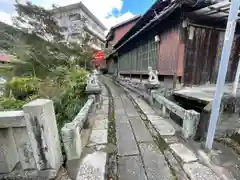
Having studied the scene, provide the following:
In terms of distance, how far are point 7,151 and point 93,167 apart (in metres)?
1.13

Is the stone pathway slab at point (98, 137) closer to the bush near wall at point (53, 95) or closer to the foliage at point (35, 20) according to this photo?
the bush near wall at point (53, 95)

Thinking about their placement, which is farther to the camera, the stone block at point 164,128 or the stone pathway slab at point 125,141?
the stone block at point 164,128

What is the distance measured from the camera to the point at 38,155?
1.57 m

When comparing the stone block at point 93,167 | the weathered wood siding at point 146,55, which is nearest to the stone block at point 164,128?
the stone block at point 93,167

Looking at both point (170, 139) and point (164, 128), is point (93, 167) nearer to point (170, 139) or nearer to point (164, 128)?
point (170, 139)

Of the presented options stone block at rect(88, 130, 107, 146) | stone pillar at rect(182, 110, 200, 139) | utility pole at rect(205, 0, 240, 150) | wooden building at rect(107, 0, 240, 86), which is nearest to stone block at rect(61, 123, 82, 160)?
stone block at rect(88, 130, 107, 146)

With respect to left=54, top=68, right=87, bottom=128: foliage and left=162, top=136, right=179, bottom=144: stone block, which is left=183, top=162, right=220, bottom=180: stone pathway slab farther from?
left=54, top=68, right=87, bottom=128: foliage

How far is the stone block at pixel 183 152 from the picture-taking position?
1.88 metres

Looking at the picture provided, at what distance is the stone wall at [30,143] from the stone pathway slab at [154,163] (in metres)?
1.24

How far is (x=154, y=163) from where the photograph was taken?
6.10 ft

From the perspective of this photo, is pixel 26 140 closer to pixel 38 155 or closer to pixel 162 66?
pixel 38 155

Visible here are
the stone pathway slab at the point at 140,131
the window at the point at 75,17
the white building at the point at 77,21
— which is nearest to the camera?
the stone pathway slab at the point at 140,131

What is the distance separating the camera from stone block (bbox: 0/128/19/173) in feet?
5.29

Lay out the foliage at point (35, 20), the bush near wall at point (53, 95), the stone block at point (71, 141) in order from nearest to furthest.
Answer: the stone block at point (71, 141) → the bush near wall at point (53, 95) → the foliage at point (35, 20)
